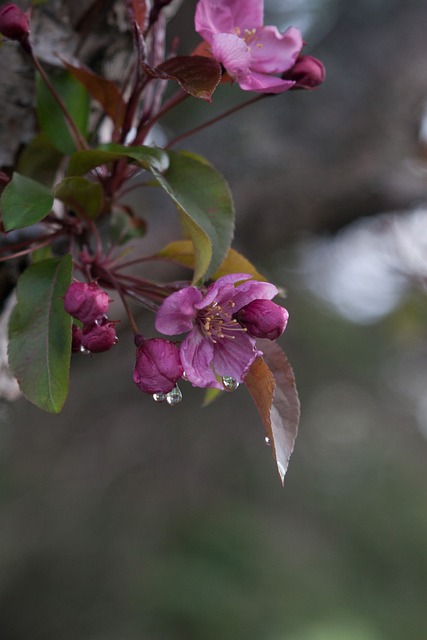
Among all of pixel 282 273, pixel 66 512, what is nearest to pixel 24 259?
pixel 282 273

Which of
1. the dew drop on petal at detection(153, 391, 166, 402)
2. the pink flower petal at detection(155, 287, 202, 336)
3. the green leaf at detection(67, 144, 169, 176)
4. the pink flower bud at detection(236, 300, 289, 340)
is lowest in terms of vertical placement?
the dew drop on petal at detection(153, 391, 166, 402)

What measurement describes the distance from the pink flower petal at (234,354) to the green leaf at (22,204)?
22 centimetres

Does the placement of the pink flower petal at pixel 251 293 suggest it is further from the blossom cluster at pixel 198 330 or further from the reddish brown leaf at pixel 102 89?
the reddish brown leaf at pixel 102 89

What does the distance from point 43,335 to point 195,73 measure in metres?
0.31

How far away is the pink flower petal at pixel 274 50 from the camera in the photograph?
2.53ft

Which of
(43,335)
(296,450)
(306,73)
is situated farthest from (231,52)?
(296,450)

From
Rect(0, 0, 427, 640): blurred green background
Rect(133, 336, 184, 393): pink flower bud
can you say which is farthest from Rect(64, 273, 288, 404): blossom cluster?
Rect(0, 0, 427, 640): blurred green background

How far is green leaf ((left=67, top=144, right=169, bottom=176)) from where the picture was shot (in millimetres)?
680

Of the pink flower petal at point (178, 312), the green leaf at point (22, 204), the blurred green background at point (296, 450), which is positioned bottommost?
the blurred green background at point (296, 450)

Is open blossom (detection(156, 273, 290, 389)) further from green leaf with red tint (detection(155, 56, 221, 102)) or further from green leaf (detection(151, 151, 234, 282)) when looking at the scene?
green leaf with red tint (detection(155, 56, 221, 102))

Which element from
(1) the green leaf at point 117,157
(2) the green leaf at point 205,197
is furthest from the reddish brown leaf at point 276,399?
(1) the green leaf at point 117,157

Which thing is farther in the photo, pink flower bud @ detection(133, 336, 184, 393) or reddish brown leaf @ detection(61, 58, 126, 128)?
reddish brown leaf @ detection(61, 58, 126, 128)

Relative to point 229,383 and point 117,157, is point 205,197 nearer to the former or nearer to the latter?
point 117,157

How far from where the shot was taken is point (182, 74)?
67 cm
